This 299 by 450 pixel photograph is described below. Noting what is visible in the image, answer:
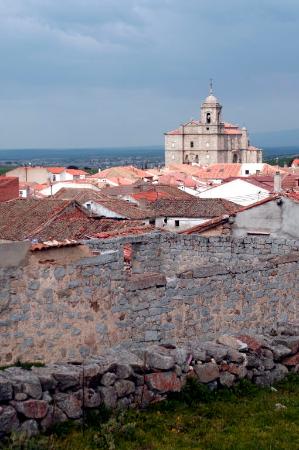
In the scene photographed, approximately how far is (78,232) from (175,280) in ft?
44.6

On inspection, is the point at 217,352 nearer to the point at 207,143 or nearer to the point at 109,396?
the point at 109,396

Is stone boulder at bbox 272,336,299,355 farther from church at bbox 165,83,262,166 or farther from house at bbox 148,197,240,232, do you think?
church at bbox 165,83,262,166

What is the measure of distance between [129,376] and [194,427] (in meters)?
0.82

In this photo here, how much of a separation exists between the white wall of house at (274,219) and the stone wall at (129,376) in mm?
9982

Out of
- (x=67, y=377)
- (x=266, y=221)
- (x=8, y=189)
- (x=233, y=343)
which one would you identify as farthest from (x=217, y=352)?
(x=8, y=189)

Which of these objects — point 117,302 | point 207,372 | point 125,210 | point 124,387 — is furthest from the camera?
point 125,210

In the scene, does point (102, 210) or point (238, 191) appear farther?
point (238, 191)

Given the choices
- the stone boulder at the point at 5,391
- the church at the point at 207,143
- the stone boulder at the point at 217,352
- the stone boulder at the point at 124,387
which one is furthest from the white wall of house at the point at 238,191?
the church at the point at 207,143

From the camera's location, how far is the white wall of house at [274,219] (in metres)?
19.2

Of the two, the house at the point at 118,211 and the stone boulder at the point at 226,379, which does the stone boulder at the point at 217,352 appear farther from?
the house at the point at 118,211

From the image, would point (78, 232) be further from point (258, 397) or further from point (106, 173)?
point (106, 173)

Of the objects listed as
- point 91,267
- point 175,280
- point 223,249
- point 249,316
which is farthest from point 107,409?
point 223,249

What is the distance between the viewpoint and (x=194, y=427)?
746 cm

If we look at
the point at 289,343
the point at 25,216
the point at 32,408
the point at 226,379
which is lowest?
the point at 25,216
